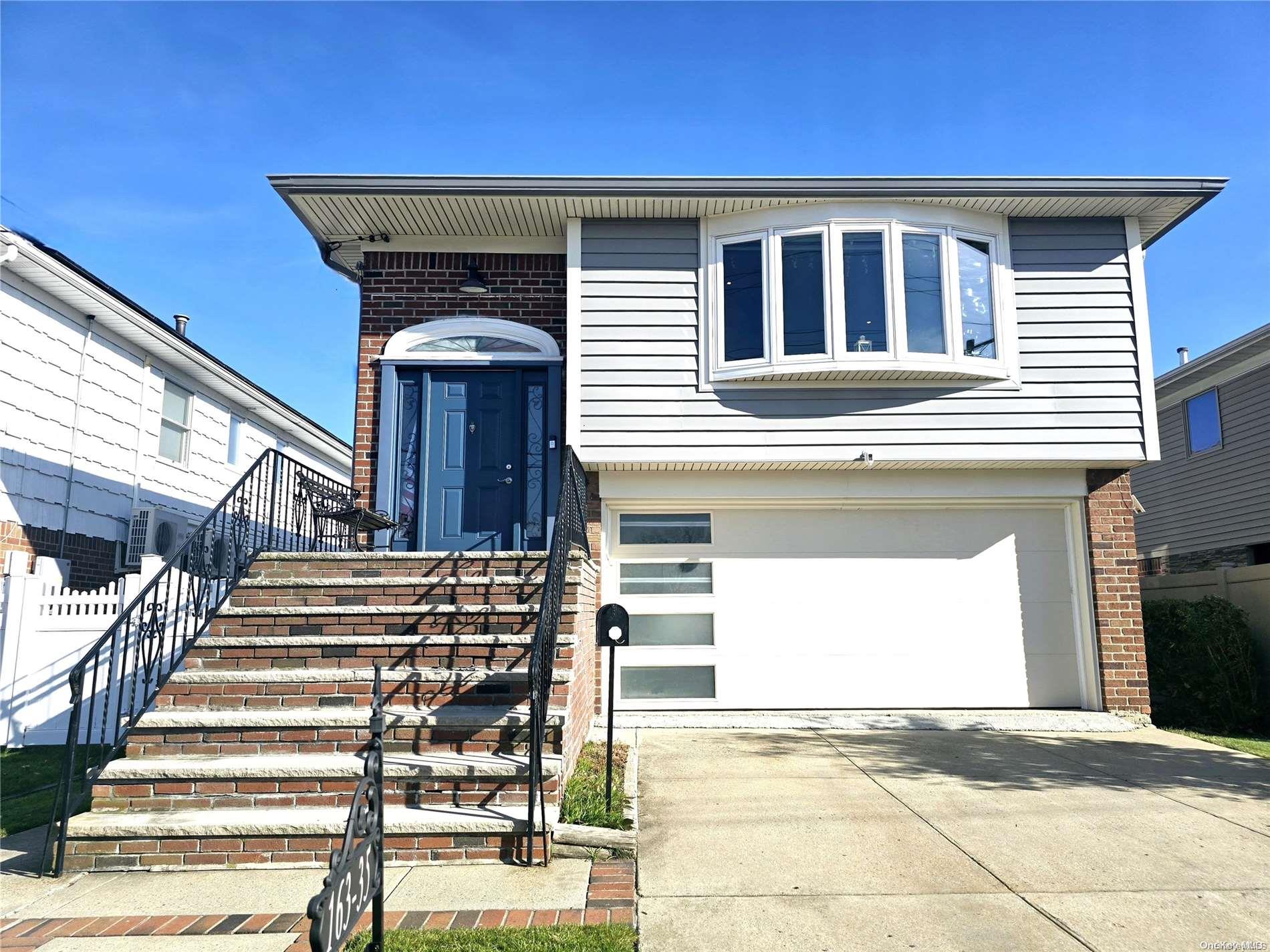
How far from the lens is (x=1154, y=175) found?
7.79 metres

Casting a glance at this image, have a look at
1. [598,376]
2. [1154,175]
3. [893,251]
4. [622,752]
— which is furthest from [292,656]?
[1154,175]

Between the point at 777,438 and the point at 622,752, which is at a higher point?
the point at 777,438

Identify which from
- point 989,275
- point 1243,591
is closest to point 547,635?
point 989,275

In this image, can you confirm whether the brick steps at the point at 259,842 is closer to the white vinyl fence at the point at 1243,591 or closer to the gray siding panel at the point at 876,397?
the gray siding panel at the point at 876,397

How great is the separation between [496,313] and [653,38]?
3.67 metres

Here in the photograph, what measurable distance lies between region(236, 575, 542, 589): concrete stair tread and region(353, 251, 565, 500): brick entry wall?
2894 millimetres

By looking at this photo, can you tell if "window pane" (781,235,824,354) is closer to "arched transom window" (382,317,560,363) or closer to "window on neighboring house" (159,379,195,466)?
"arched transom window" (382,317,560,363)

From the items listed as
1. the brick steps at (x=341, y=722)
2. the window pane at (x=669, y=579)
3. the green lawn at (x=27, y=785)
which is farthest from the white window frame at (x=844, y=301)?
the green lawn at (x=27, y=785)

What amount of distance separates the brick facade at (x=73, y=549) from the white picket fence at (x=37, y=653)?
1.32m

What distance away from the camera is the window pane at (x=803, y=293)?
26.2 feet

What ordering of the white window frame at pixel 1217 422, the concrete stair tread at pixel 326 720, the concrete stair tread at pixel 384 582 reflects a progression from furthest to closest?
the white window frame at pixel 1217 422, the concrete stair tread at pixel 384 582, the concrete stair tread at pixel 326 720

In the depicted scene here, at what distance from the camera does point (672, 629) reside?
840 cm

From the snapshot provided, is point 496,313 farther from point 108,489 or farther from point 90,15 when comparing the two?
point 108,489

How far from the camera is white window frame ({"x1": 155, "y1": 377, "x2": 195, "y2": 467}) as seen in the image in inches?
468
